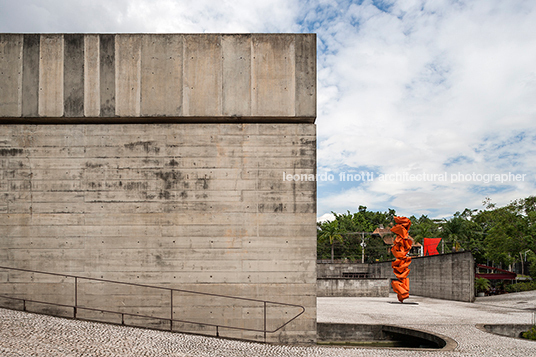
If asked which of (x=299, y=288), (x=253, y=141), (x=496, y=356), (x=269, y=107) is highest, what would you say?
(x=269, y=107)

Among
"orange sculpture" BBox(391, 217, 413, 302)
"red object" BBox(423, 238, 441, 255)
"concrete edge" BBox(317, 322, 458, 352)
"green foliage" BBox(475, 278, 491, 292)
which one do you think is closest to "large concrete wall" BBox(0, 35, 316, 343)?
"concrete edge" BBox(317, 322, 458, 352)

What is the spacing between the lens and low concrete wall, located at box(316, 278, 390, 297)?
23.6 m

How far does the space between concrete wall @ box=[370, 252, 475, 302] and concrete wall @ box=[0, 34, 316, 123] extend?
1542cm

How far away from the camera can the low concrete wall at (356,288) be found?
77.6 ft

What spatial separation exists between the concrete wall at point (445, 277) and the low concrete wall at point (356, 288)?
2701mm

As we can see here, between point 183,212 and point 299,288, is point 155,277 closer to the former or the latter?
point 183,212

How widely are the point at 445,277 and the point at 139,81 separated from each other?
19.8 metres

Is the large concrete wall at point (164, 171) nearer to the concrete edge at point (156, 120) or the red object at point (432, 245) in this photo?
the concrete edge at point (156, 120)

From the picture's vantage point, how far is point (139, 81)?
9.67m

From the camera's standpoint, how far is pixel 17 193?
9.59 m

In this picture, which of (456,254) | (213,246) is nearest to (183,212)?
(213,246)

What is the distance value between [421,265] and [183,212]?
66.4ft

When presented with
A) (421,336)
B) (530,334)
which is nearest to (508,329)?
(530,334)

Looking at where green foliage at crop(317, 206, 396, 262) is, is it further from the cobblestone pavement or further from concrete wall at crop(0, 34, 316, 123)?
concrete wall at crop(0, 34, 316, 123)
